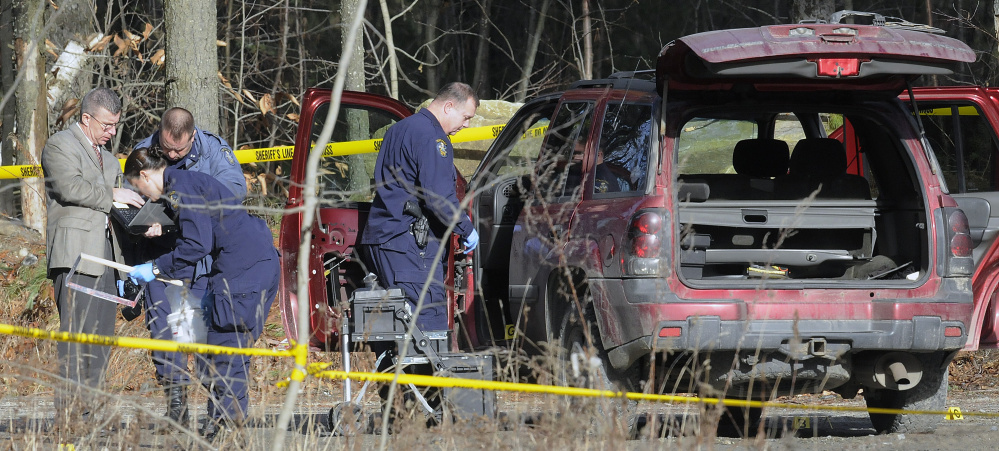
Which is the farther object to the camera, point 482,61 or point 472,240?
point 482,61

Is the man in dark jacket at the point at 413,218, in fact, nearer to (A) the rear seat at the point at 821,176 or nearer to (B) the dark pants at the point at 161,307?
(B) the dark pants at the point at 161,307

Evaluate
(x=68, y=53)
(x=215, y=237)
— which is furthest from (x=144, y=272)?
(x=68, y=53)

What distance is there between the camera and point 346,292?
6.72 metres

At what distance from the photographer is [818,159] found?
599 centimetres

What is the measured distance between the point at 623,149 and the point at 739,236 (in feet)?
2.68

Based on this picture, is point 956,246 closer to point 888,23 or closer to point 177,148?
point 888,23

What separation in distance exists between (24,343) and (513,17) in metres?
16.0

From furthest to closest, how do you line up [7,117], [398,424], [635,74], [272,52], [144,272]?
[272,52], [7,117], [635,74], [144,272], [398,424]

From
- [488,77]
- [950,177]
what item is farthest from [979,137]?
[488,77]

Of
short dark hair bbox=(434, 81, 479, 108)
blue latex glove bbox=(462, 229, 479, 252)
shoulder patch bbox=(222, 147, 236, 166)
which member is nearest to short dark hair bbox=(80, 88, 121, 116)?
shoulder patch bbox=(222, 147, 236, 166)

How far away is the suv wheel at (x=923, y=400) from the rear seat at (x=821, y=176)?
0.97 metres

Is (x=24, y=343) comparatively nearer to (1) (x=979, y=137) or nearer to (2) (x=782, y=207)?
(2) (x=782, y=207)

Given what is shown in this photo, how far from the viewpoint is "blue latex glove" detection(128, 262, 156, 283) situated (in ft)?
18.2

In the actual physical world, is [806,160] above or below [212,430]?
above
